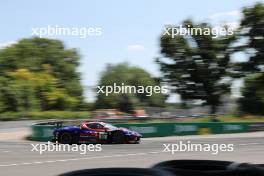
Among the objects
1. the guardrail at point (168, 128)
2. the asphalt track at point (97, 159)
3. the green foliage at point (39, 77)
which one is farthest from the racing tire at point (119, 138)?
the green foliage at point (39, 77)

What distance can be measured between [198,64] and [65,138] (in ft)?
119

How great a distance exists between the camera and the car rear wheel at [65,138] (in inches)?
938

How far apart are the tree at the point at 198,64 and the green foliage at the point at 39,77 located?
2639cm

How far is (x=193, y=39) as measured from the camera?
60.2 meters

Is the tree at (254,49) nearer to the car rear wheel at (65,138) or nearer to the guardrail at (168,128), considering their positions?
the guardrail at (168,128)

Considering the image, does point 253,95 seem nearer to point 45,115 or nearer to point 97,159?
point 45,115

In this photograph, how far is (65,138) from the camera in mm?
24031

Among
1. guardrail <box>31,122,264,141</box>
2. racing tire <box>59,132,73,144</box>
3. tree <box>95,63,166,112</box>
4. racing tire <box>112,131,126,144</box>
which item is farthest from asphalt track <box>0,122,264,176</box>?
tree <box>95,63,166,112</box>

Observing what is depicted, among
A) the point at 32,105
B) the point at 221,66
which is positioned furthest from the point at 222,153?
the point at 32,105

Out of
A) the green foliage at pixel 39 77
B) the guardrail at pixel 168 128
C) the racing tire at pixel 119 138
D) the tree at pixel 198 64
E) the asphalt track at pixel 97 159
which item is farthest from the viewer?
the green foliage at pixel 39 77

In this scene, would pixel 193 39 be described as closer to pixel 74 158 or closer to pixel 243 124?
pixel 243 124

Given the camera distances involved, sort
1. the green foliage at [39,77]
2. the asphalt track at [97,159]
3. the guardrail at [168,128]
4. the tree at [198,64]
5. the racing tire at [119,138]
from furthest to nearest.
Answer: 1. the green foliage at [39,77]
2. the tree at [198,64]
3. the guardrail at [168,128]
4. the racing tire at [119,138]
5. the asphalt track at [97,159]

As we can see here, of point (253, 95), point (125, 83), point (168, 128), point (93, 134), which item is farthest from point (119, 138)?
→ point (125, 83)

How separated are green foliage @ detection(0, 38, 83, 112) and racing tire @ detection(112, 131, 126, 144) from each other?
172 feet
